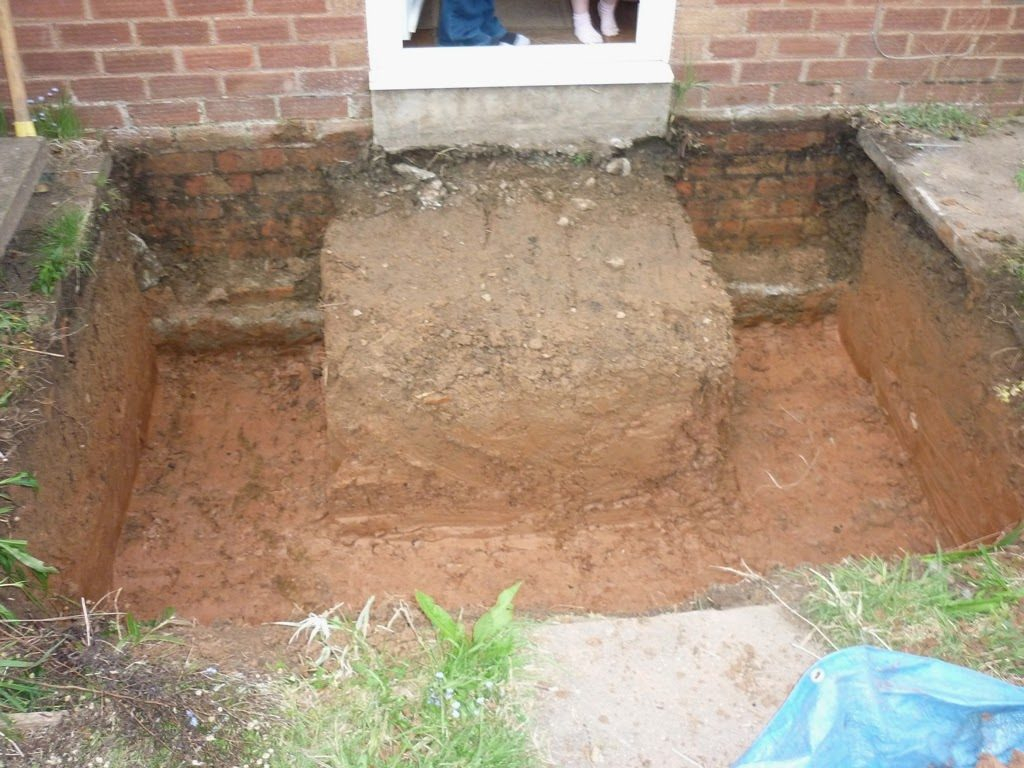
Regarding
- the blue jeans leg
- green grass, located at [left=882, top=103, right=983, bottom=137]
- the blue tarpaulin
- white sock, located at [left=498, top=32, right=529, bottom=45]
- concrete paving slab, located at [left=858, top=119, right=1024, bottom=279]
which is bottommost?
the blue tarpaulin

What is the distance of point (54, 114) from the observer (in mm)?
3361

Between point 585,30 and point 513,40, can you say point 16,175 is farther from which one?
point 585,30

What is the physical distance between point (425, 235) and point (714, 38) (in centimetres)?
137

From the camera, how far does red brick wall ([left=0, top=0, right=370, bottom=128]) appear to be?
324cm

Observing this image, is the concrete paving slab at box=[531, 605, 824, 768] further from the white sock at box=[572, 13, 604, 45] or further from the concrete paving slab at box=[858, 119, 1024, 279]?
the white sock at box=[572, 13, 604, 45]

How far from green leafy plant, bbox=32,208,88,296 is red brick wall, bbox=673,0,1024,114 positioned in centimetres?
229

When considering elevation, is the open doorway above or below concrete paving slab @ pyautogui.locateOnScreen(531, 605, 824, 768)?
above

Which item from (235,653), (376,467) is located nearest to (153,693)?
(235,653)

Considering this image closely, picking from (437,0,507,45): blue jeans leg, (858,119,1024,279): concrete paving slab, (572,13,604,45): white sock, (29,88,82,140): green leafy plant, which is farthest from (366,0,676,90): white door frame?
(29,88,82,140): green leafy plant

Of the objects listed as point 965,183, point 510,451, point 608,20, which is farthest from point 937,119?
point 510,451

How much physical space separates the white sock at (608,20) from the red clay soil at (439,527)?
1.70 meters

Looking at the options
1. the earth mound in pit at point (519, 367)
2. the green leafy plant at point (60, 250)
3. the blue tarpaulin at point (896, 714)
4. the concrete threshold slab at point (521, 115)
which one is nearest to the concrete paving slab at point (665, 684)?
the blue tarpaulin at point (896, 714)

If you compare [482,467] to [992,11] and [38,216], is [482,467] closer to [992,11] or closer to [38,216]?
[38,216]

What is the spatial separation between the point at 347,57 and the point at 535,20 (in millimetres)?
1390
